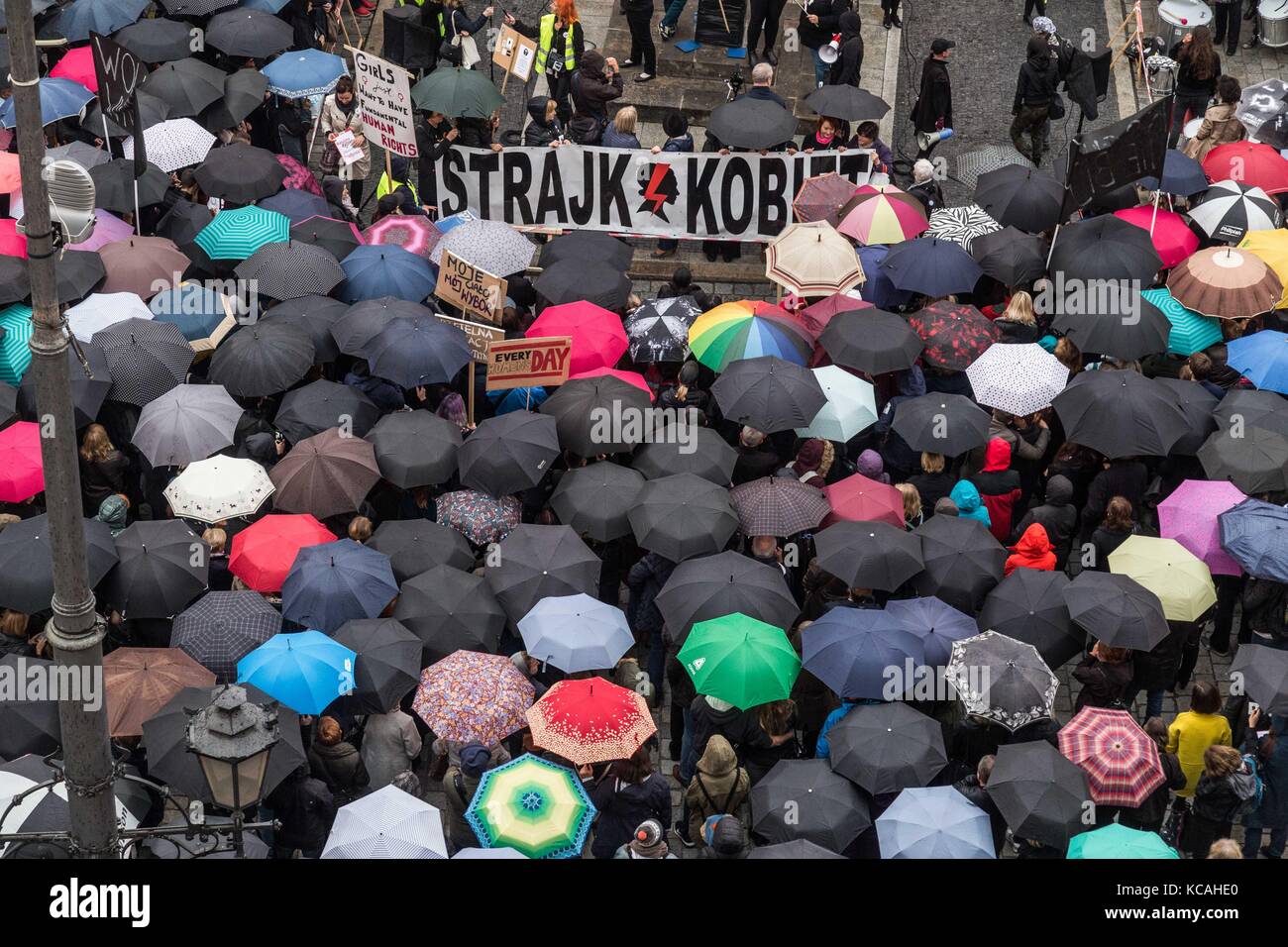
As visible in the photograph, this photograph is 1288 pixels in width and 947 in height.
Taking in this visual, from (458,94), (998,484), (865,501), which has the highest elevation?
Result: (458,94)

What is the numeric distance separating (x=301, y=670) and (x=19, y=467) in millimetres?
3578

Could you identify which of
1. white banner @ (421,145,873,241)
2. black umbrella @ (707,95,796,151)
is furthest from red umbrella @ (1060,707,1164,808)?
black umbrella @ (707,95,796,151)

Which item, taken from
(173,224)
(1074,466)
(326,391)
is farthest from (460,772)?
(173,224)

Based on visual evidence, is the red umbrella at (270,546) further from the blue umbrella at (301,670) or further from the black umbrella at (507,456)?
the black umbrella at (507,456)

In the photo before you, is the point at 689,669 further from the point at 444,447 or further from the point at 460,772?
the point at 444,447

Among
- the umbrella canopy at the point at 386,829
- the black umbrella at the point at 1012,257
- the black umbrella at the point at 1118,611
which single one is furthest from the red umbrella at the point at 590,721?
the black umbrella at the point at 1012,257

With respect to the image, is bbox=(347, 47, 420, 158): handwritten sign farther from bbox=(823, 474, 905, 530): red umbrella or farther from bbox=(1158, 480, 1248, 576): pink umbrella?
bbox=(1158, 480, 1248, 576): pink umbrella

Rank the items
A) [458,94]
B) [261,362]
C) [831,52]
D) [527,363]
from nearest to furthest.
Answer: [261,362] → [527,363] → [458,94] → [831,52]

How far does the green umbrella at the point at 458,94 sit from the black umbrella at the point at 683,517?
7030 mm

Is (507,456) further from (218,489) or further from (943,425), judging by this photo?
(943,425)

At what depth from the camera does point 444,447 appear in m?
14.3

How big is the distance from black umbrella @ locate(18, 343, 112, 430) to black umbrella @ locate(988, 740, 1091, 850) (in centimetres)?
766

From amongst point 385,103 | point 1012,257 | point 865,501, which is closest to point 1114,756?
point 865,501

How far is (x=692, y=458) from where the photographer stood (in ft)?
46.6
